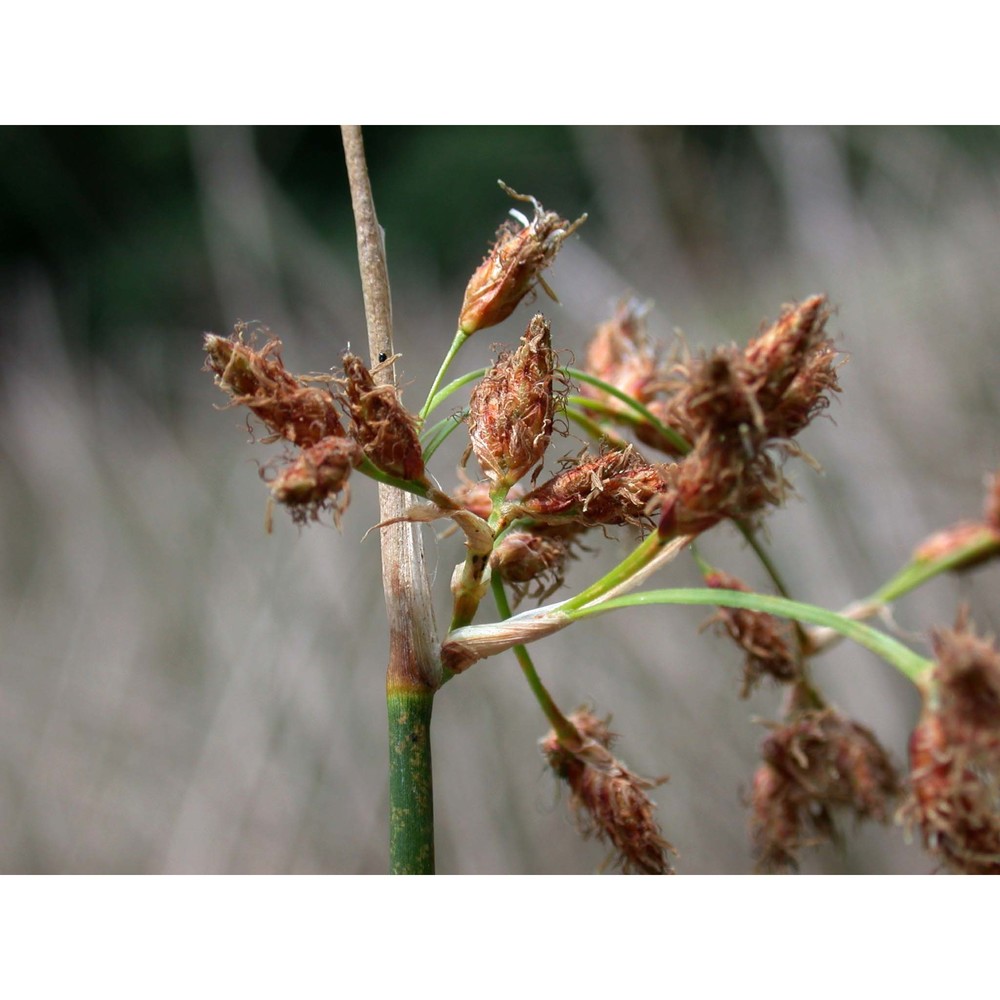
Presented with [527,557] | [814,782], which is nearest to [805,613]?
[527,557]

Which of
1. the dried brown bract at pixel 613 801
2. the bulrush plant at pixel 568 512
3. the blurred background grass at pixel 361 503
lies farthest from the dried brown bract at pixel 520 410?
the blurred background grass at pixel 361 503

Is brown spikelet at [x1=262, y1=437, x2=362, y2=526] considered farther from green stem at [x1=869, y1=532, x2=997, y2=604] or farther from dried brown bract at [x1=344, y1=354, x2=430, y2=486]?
green stem at [x1=869, y1=532, x2=997, y2=604]

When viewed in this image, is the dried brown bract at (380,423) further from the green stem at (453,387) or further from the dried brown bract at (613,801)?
the dried brown bract at (613,801)

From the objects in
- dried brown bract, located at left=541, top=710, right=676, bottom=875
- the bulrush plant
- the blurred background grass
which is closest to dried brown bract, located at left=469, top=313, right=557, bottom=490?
the bulrush plant

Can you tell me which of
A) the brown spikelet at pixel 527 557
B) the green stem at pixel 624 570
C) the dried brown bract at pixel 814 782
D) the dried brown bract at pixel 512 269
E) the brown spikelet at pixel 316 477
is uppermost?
the dried brown bract at pixel 512 269

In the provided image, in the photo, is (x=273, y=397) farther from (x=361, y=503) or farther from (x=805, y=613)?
(x=361, y=503)

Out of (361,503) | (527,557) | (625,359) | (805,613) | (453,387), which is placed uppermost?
(361,503)

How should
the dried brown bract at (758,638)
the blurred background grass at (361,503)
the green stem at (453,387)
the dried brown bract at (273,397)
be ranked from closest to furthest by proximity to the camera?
1. the dried brown bract at (273,397)
2. the green stem at (453,387)
3. the dried brown bract at (758,638)
4. the blurred background grass at (361,503)
